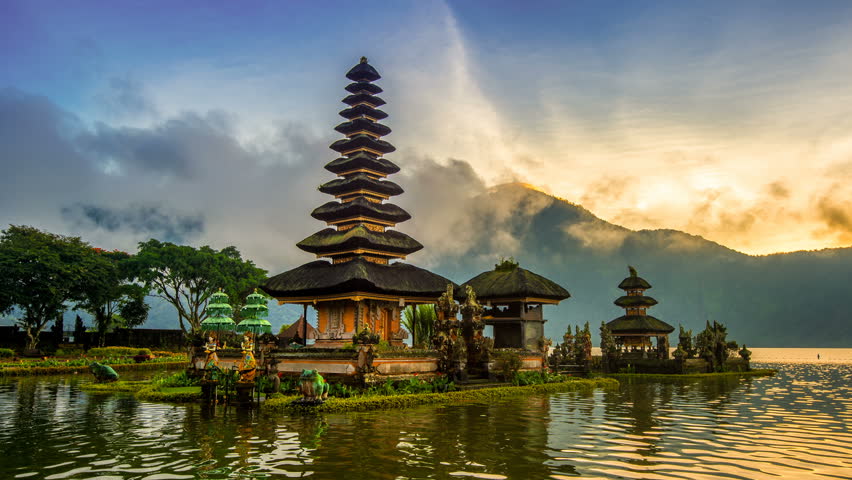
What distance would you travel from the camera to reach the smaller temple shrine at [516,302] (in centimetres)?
3603

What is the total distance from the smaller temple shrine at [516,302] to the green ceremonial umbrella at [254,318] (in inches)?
495

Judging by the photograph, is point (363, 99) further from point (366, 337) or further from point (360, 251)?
point (366, 337)

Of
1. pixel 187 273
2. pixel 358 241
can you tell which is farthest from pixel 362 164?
pixel 187 273

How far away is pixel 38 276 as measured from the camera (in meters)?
47.9

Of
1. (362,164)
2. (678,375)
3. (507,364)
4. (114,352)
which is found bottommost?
(678,375)

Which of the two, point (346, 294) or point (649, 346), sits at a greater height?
point (346, 294)

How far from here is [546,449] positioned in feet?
41.7

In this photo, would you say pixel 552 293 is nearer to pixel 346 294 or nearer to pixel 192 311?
pixel 346 294

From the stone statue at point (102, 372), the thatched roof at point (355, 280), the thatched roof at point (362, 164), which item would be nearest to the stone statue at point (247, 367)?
the thatched roof at point (355, 280)

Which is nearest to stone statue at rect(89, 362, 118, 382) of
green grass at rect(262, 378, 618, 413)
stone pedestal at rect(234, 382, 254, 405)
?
stone pedestal at rect(234, 382, 254, 405)

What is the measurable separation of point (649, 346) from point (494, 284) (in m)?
24.1

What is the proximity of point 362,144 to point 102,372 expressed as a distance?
19843mm

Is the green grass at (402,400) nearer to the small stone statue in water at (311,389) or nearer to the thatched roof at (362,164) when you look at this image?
the small stone statue in water at (311,389)

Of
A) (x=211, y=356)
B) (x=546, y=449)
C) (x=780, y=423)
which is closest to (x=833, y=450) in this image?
(x=780, y=423)
